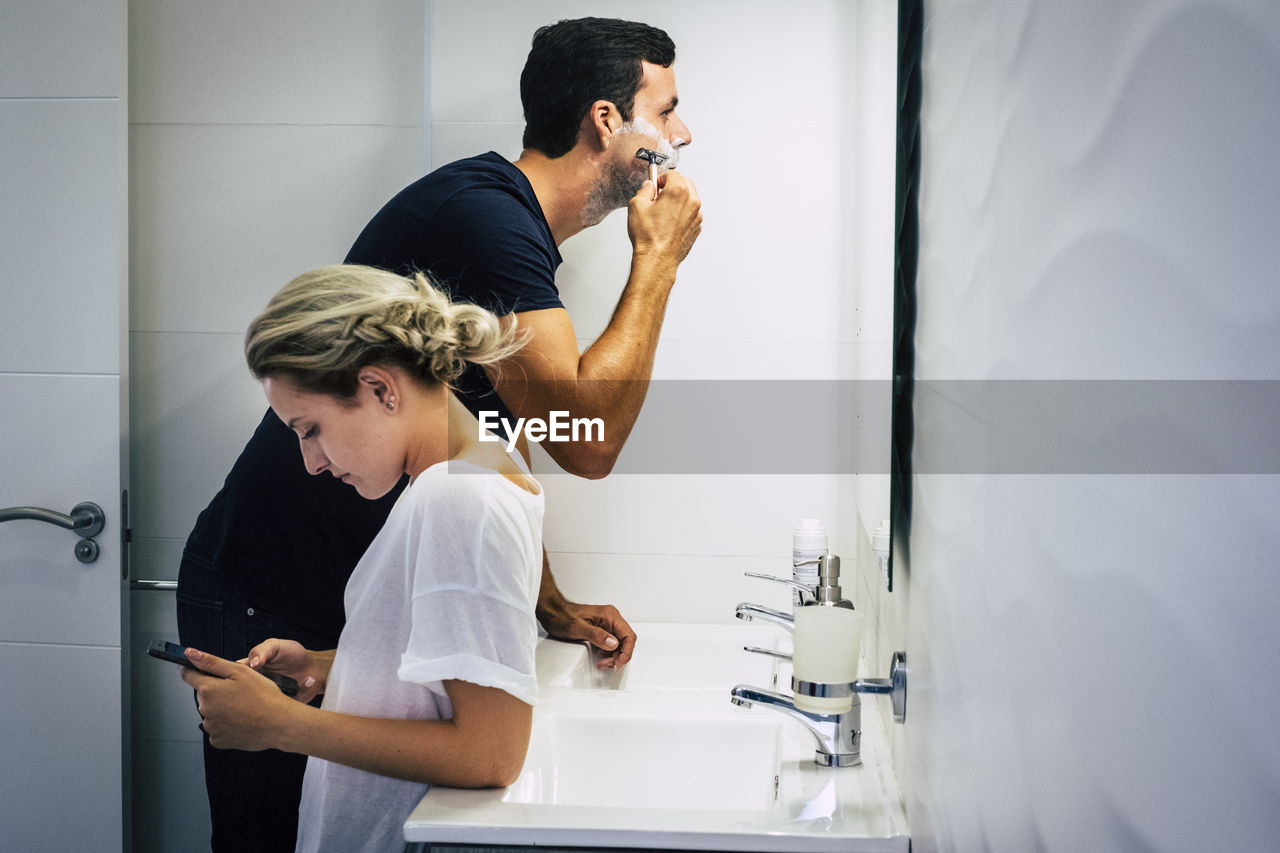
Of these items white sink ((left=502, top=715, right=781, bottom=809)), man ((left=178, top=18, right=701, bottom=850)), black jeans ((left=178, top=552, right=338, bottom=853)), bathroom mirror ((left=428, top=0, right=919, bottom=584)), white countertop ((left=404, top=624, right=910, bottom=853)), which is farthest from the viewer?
bathroom mirror ((left=428, top=0, right=919, bottom=584))

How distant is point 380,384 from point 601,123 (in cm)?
54

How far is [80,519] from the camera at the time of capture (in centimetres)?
154

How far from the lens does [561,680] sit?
4.24ft

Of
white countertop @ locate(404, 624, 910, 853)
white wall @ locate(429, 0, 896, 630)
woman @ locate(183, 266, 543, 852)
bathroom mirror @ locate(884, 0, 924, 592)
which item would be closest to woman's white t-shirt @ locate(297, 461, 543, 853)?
woman @ locate(183, 266, 543, 852)

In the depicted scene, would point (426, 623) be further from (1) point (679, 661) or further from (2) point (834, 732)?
(1) point (679, 661)

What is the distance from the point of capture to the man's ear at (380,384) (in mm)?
1015

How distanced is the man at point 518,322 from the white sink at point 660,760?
305 millimetres

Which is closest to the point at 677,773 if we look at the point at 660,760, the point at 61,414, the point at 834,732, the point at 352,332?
the point at 660,760

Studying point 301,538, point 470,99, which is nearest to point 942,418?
point 301,538

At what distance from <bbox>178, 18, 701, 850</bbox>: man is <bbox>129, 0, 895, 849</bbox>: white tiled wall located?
0.32ft

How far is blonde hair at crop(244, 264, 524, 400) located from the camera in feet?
3.26

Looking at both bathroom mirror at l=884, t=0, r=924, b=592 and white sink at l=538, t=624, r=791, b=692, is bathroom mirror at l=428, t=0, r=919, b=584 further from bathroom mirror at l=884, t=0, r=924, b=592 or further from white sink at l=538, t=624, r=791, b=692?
bathroom mirror at l=884, t=0, r=924, b=592

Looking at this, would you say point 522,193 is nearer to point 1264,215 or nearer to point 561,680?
point 561,680

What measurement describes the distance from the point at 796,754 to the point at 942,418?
479 mm
